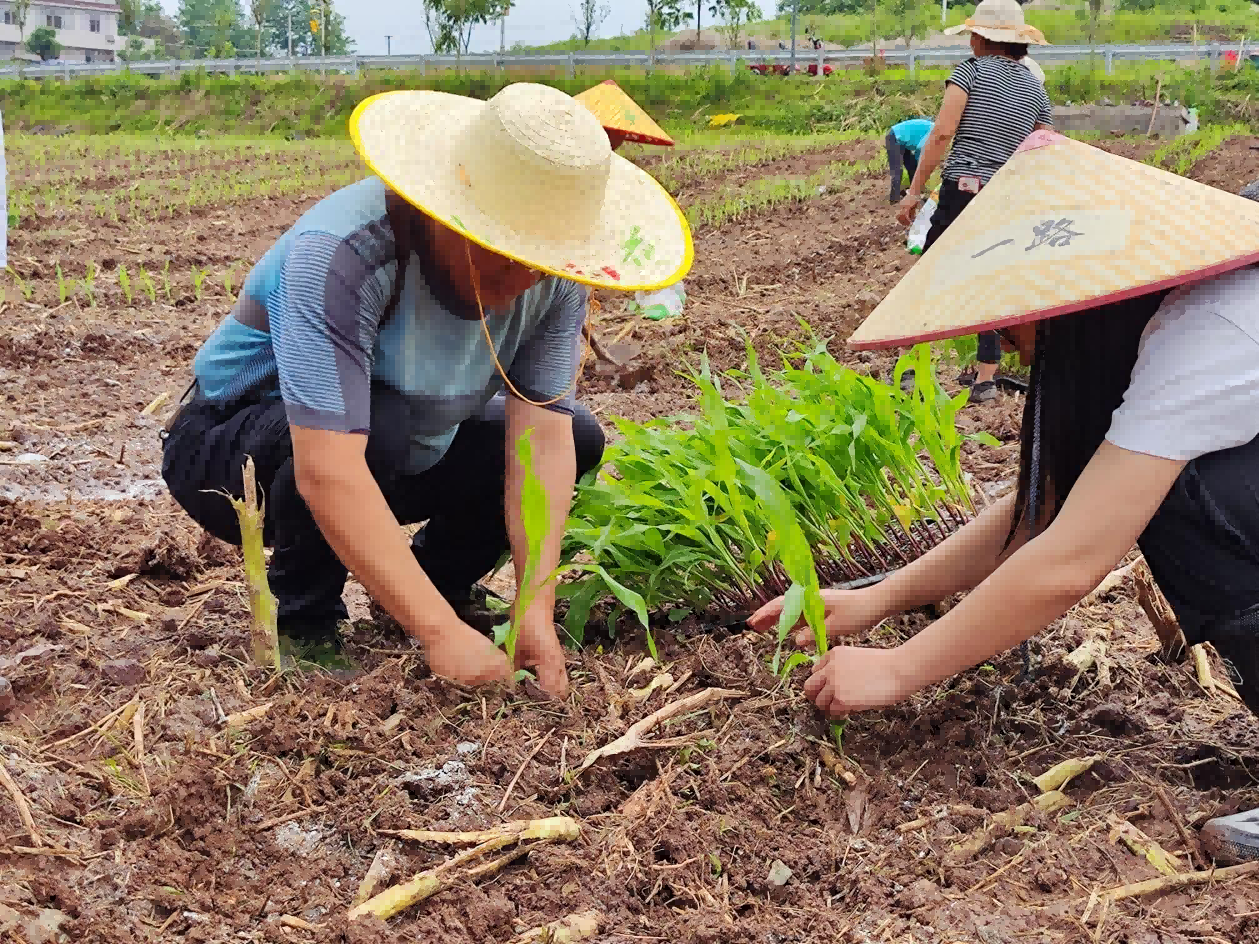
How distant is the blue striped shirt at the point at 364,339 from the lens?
1638mm

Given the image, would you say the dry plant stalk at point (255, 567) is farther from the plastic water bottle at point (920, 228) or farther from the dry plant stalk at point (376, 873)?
the plastic water bottle at point (920, 228)

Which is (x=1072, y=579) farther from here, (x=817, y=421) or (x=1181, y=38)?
(x=1181, y=38)

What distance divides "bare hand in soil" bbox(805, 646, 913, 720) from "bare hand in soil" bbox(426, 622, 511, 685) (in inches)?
18.9

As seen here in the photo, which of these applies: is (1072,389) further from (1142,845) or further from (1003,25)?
(1003,25)

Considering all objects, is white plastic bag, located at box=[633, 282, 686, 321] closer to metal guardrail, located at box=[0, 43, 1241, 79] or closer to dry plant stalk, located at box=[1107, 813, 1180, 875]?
dry plant stalk, located at box=[1107, 813, 1180, 875]

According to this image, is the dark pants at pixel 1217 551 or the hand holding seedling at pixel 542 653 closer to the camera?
the dark pants at pixel 1217 551

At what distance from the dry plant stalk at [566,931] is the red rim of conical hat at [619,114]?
117 inches

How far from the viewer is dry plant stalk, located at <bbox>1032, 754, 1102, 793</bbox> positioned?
1653 mm

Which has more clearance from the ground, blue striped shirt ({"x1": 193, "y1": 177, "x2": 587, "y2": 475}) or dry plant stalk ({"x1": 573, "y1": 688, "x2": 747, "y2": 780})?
blue striped shirt ({"x1": 193, "y1": 177, "x2": 587, "y2": 475})

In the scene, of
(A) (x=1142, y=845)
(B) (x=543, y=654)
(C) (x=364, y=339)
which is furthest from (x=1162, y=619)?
(C) (x=364, y=339)

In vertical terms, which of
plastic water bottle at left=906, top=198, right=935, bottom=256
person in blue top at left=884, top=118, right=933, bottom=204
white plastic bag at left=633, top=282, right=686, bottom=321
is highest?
person in blue top at left=884, top=118, right=933, bottom=204

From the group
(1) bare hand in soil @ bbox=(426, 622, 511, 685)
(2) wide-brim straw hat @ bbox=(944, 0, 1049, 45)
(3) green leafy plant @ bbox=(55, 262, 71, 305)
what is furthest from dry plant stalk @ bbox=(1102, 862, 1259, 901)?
(3) green leafy plant @ bbox=(55, 262, 71, 305)

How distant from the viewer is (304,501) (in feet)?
6.32

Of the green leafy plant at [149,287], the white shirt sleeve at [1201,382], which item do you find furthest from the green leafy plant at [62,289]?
the white shirt sleeve at [1201,382]
